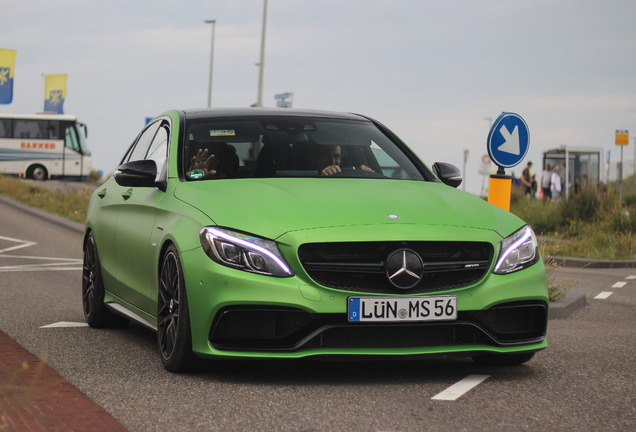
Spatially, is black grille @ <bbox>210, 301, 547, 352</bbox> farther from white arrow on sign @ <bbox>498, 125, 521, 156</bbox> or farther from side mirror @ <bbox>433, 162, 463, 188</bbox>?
white arrow on sign @ <bbox>498, 125, 521, 156</bbox>

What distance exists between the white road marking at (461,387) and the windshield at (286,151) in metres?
1.47

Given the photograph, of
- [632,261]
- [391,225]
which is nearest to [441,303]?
[391,225]

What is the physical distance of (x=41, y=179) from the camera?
5075cm

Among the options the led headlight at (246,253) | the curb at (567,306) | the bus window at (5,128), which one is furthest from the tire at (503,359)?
the bus window at (5,128)

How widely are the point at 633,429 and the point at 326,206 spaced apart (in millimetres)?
1971

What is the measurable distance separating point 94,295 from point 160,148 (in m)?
1.52

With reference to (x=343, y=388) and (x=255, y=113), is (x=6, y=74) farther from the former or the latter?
(x=343, y=388)

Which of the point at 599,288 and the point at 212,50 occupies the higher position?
the point at 212,50

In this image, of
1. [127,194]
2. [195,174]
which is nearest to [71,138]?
[127,194]

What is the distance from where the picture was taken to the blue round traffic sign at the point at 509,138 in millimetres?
12016

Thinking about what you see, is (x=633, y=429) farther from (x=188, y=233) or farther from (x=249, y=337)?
(x=188, y=233)

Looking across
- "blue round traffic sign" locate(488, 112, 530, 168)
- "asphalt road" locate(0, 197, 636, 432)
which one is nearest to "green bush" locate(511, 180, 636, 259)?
"blue round traffic sign" locate(488, 112, 530, 168)

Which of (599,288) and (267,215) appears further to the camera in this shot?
(599,288)

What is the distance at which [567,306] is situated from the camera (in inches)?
411
